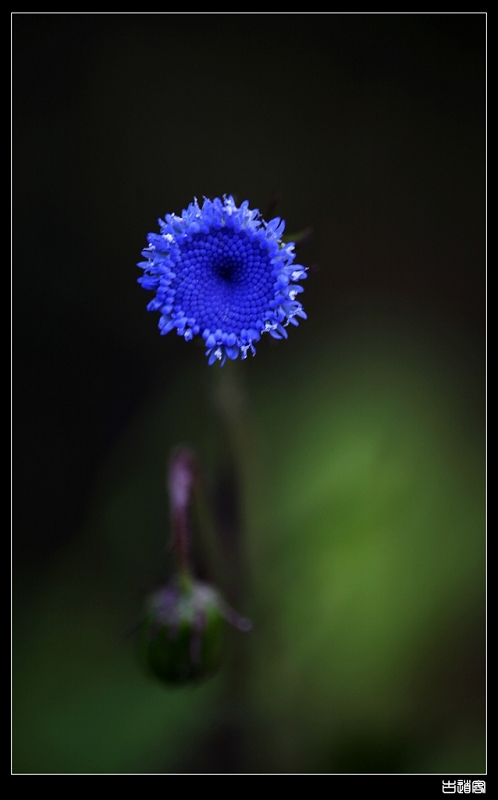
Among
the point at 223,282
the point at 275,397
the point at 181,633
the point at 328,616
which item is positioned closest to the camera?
the point at 223,282

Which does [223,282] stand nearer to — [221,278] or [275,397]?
[221,278]

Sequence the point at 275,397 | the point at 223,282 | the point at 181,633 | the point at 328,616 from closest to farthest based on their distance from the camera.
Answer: the point at 223,282
the point at 181,633
the point at 328,616
the point at 275,397

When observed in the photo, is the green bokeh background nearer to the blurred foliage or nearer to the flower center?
the blurred foliage

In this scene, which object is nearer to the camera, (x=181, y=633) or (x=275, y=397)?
(x=181, y=633)

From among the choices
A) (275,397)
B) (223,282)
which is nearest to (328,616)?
(275,397)

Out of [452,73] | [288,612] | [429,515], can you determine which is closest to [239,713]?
[288,612]

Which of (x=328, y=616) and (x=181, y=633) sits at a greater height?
(x=181, y=633)

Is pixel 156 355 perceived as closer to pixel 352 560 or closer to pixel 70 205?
pixel 70 205
